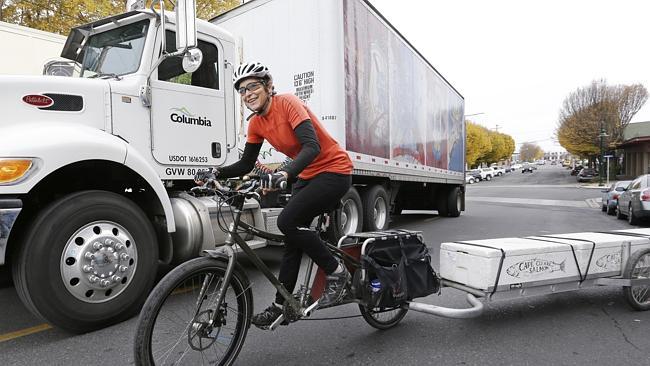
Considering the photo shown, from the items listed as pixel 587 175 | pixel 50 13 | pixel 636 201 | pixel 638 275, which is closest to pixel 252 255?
pixel 638 275

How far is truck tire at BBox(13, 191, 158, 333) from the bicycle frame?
4.67 ft

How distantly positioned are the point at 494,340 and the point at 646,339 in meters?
1.16

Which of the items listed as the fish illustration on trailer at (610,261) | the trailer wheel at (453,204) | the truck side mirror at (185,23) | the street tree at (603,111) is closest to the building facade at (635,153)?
the street tree at (603,111)

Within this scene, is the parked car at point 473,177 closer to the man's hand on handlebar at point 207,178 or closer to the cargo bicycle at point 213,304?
the cargo bicycle at point 213,304

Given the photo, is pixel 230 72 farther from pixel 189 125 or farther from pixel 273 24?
pixel 273 24

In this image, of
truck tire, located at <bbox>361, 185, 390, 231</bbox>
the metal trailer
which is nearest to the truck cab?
the metal trailer

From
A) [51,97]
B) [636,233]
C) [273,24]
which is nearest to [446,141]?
[273,24]

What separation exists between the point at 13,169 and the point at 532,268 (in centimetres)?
407

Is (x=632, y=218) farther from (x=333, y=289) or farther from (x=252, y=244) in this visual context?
(x=252, y=244)

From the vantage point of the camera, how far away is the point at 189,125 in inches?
198

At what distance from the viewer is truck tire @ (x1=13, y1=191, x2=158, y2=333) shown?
3.44 m

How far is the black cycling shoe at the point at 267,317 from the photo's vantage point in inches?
119

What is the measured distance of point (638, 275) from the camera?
13.5 ft

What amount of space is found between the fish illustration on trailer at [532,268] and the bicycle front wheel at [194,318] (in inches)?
82.8
